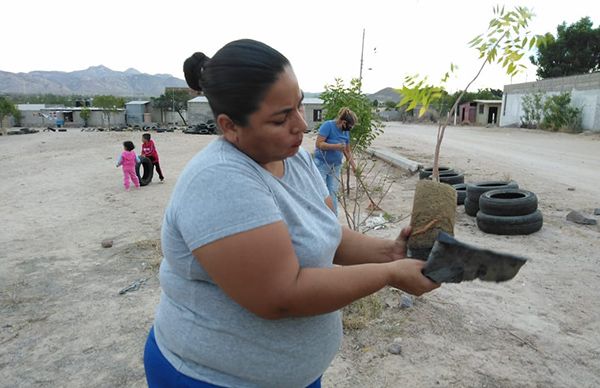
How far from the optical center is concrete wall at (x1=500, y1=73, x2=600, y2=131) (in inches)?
1006

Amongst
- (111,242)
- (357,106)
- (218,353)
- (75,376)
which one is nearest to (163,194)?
(111,242)

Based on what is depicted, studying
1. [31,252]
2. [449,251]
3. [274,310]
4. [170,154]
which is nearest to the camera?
[274,310]

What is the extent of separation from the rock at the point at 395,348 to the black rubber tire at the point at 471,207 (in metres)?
4.31

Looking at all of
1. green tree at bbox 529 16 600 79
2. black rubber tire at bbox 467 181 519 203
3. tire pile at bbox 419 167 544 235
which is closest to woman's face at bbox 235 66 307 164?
tire pile at bbox 419 167 544 235

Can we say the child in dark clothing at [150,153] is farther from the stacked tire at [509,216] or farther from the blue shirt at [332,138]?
the stacked tire at [509,216]

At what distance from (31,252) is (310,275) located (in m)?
6.16

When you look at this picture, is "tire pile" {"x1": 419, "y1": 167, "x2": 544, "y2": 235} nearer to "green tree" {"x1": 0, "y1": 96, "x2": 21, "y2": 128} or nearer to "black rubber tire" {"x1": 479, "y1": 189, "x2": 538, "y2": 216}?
"black rubber tire" {"x1": 479, "y1": 189, "x2": 538, "y2": 216}

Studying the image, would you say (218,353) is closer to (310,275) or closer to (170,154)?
(310,275)

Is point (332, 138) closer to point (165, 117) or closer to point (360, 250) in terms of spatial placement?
point (360, 250)

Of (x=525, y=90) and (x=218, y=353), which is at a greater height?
(x=525, y=90)

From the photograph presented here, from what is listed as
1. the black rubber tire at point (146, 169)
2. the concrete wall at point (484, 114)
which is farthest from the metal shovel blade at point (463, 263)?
the concrete wall at point (484, 114)

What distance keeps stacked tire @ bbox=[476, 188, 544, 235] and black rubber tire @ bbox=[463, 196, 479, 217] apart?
571mm

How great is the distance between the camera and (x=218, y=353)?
1191mm

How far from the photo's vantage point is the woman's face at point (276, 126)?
3.77 ft
